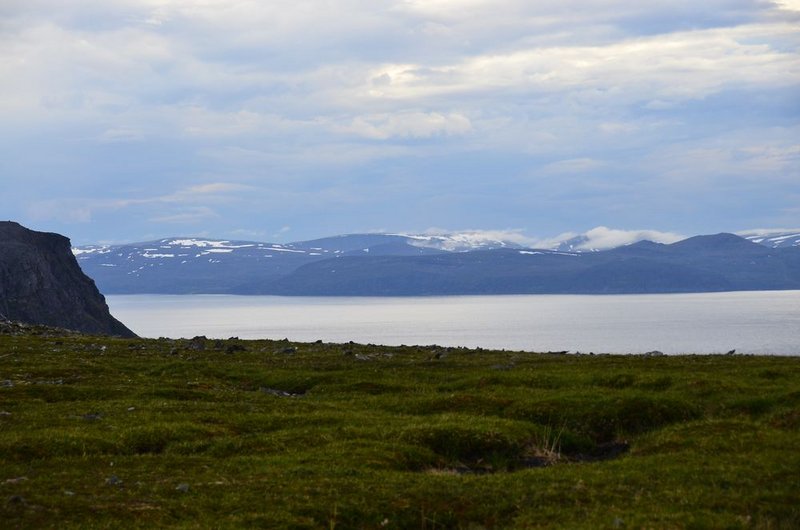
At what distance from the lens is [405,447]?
2991cm

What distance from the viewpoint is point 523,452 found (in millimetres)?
31219

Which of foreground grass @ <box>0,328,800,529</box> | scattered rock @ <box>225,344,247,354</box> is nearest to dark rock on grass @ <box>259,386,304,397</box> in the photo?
foreground grass @ <box>0,328,800,529</box>

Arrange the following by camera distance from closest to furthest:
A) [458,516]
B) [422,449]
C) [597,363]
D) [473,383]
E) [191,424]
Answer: [458,516]
[422,449]
[191,424]
[473,383]
[597,363]

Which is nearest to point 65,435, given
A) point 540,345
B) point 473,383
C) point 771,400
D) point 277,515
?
point 277,515

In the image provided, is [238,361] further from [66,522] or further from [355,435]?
[66,522]

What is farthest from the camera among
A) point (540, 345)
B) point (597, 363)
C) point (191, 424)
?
point (540, 345)

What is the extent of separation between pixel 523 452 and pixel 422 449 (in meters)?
3.88

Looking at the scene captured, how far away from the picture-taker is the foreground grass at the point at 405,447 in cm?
2166

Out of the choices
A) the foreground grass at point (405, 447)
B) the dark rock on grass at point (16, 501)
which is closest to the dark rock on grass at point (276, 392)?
the foreground grass at point (405, 447)

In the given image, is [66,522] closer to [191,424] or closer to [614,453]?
[191,424]

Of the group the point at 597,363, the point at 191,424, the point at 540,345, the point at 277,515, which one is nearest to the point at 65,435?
the point at 191,424

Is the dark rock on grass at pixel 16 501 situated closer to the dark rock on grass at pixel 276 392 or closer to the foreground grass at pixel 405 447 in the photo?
the foreground grass at pixel 405 447

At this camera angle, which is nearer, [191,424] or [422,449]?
[422,449]

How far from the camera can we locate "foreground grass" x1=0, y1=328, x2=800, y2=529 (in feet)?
71.1
